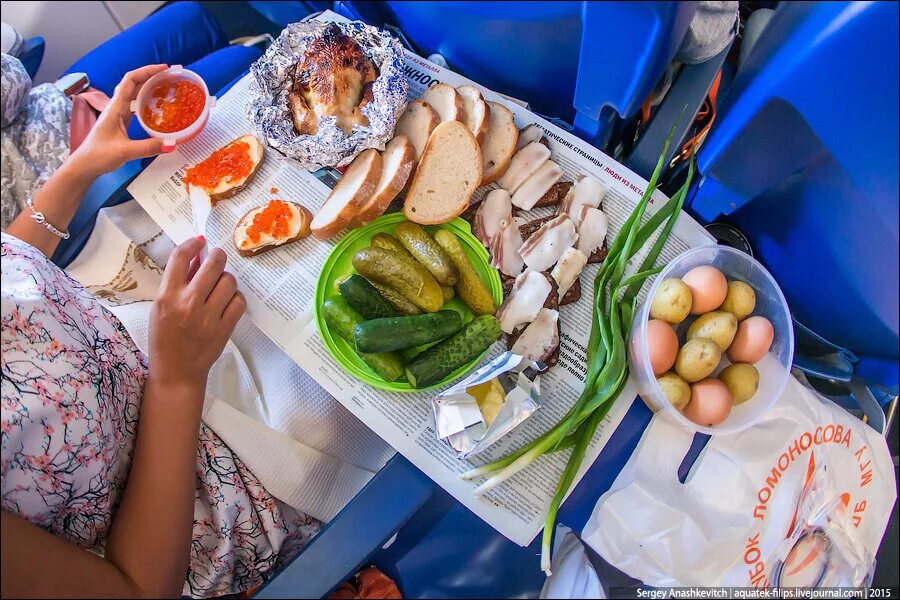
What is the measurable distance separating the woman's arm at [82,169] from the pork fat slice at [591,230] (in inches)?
32.5

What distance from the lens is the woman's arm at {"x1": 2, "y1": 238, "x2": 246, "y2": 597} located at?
26.9 inches

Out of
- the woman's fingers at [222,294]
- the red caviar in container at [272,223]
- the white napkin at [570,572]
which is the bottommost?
the white napkin at [570,572]

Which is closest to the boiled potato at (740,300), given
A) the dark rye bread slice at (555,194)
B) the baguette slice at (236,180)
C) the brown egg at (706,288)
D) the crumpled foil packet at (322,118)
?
the brown egg at (706,288)

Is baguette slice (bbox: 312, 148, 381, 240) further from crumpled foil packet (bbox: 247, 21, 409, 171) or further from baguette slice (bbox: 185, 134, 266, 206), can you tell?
baguette slice (bbox: 185, 134, 266, 206)

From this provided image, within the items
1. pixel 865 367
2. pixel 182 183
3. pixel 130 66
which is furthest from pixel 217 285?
pixel 865 367

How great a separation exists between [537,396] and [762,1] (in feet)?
2.92

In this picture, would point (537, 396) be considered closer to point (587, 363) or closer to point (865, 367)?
point (587, 363)

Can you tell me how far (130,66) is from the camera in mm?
1265

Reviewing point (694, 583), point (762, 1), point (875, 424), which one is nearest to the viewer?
point (694, 583)

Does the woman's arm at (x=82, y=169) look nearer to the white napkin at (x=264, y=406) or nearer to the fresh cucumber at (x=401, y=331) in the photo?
the white napkin at (x=264, y=406)

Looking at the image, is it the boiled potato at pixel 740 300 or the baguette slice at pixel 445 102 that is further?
the baguette slice at pixel 445 102

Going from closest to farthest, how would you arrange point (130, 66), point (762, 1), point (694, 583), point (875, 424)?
point (694, 583), point (875, 424), point (762, 1), point (130, 66)

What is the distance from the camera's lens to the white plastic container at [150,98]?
1.10 meters

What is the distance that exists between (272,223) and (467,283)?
1.27ft
